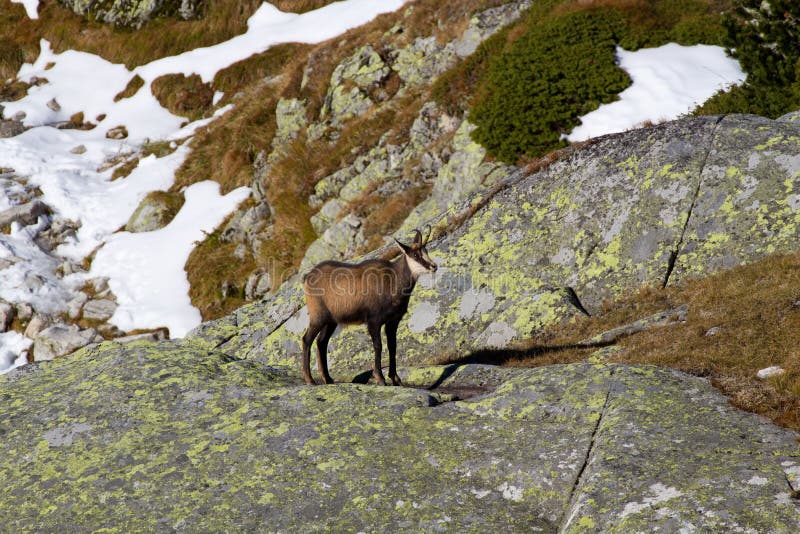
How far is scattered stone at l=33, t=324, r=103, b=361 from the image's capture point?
28.8 m

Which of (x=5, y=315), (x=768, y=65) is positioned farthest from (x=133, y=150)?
(x=768, y=65)

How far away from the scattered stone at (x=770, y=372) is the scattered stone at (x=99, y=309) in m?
29.6

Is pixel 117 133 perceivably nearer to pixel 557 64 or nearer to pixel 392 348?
pixel 557 64

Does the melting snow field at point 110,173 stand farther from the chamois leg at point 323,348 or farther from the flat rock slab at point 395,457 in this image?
the flat rock slab at point 395,457

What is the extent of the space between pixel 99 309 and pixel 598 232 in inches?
1012

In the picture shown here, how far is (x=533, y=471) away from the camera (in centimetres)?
729

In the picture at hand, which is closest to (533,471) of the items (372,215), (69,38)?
(372,215)

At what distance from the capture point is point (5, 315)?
3061cm

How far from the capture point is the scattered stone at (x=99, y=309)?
30.9 m

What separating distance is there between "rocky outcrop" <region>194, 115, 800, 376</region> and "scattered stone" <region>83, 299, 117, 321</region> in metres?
17.2

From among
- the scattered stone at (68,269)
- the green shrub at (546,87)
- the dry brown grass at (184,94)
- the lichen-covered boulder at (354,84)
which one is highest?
the dry brown grass at (184,94)

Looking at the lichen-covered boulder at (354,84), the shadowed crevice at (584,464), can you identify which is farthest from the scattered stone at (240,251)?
the shadowed crevice at (584,464)

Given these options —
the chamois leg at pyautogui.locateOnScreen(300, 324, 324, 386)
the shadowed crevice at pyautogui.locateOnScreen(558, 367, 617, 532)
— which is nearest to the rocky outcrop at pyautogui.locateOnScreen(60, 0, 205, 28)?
the chamois leg at pyautogui.locateOnScreen(300, 324, 324, 386)

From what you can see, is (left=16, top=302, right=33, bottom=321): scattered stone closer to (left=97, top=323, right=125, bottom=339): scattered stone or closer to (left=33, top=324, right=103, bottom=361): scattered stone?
(left=33, top=324, right=103, bottom=361): scattered stone
